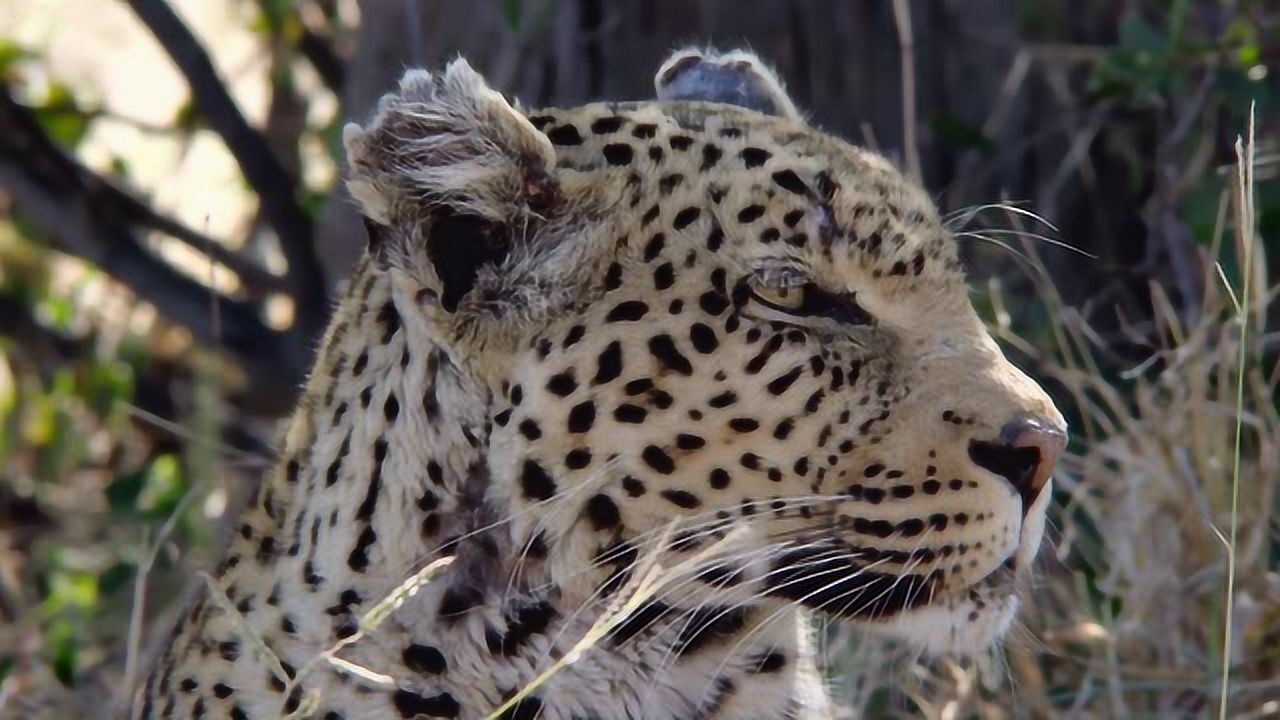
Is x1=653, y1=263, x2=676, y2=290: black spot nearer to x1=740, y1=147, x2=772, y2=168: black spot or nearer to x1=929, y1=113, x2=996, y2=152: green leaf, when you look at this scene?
x1=740, y1=147, x2=772, y2=168: black spot

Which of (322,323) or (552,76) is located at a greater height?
(552,76)

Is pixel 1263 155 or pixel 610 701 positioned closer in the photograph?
pixel 610 701

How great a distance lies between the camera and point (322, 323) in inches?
279

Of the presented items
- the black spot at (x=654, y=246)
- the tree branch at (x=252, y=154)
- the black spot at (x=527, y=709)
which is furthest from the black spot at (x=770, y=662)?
the tree branch at (x=252, y=154)

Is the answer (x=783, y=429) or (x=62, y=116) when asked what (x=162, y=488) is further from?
(x=783, y=429)

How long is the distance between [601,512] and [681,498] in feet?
0.43

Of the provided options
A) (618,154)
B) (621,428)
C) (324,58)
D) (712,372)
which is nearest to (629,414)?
(621,428)

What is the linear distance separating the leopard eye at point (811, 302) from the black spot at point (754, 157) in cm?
23

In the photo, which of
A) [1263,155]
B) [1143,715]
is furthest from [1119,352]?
[1143,715]

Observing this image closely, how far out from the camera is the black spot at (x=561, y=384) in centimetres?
372

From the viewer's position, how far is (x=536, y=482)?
371cm

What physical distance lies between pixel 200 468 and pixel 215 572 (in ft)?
4.27

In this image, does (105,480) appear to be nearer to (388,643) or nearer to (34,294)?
(34,294)

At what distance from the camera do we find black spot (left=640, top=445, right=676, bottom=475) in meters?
3.72
